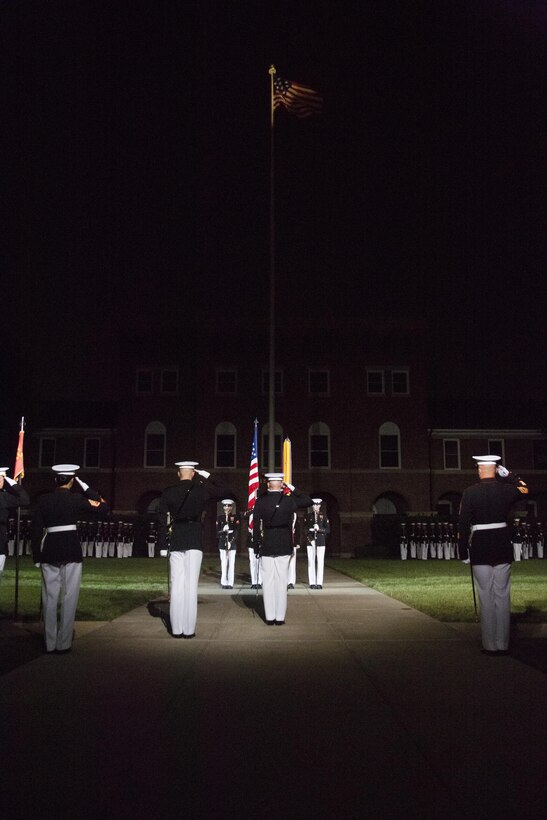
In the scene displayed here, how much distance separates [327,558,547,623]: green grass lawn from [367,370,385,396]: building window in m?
20.1

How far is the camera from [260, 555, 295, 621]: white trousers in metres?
10.4

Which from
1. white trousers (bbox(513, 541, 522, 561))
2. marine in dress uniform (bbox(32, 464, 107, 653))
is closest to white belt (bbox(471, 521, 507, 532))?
marine in dress uniform (bbox(32, 464, 107, 653))

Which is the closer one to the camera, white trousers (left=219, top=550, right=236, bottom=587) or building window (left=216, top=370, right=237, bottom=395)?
white trousers (left=219, top=550, right=236, bottom=587)

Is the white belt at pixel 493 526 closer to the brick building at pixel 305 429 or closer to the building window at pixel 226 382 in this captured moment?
the brick building at pixel 305 429

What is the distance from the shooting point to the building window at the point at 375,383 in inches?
1773

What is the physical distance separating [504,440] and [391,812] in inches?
1747

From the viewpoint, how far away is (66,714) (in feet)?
17.7

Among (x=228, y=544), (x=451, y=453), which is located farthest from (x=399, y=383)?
(x=228, y=544)

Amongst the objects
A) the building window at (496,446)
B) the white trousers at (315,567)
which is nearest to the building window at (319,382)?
the building window at (496,446)

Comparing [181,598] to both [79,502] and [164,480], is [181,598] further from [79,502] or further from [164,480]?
[164,480]

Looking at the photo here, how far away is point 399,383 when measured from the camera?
45312mm

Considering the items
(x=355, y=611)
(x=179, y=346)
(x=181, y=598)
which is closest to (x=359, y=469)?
(x=179, y=346)

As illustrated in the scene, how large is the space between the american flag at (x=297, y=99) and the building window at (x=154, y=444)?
2321 cm

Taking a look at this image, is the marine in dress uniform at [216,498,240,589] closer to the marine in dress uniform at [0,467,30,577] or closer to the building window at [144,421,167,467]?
the marine in dress uniform at [0,467,30,577]
